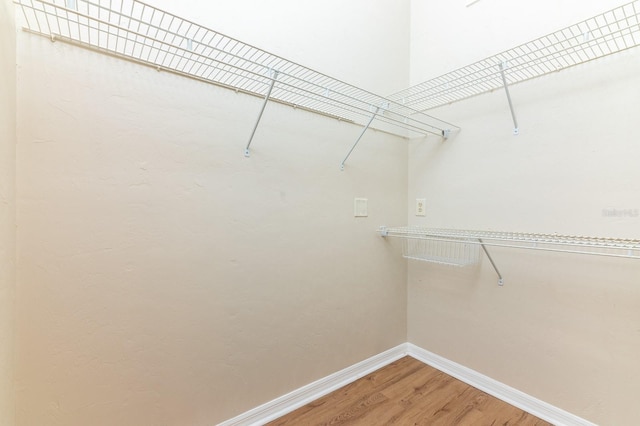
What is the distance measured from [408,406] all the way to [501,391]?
0.53 metres

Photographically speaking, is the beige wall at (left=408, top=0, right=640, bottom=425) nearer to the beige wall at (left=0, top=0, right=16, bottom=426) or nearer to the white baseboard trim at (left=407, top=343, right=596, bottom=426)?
the white baseboard trim at (left=407, top=343, right=596, bottom=426)

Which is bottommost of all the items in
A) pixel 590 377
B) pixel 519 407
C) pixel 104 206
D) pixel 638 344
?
pixel 519 407

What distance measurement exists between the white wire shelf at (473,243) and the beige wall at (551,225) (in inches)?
1.8

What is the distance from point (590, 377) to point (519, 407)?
0.37m

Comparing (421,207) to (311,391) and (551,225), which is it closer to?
(551,225)

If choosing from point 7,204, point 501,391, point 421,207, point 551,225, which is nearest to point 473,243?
point 551,225

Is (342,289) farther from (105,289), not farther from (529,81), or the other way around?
(529,81)

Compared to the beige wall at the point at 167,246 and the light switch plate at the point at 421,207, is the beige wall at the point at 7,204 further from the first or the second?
the light switch plate at the point at 421,207

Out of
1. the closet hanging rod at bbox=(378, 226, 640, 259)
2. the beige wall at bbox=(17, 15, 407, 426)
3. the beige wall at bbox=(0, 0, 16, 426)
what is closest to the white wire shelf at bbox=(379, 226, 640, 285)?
the closet hanging rod at bbox=(378, 226, 640, 259)

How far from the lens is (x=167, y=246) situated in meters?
1.07

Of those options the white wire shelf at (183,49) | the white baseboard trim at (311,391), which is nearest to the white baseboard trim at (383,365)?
the white baseboard trim at (311,391)

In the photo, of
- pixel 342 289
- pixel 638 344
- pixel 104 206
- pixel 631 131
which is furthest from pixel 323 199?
pixel 638 344

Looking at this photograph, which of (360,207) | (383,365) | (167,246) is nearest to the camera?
(167,246)

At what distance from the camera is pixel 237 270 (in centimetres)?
123
